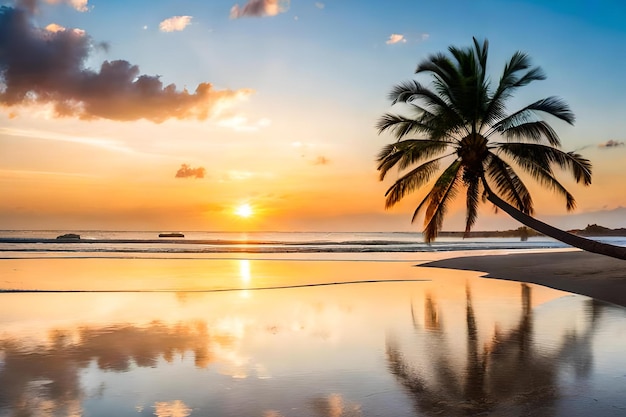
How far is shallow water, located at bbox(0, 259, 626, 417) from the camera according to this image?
557cm

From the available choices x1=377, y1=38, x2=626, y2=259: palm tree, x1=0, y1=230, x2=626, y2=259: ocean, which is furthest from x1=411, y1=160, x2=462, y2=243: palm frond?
x1=0, y1=230, x2=626, y2=259: ocean

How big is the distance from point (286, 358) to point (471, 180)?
11687 millimetres

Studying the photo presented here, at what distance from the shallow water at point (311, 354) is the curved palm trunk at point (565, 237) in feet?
4.52

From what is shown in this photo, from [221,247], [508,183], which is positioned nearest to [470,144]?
[508,183]

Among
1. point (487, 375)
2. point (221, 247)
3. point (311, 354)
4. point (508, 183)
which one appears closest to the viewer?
point (487, 375)

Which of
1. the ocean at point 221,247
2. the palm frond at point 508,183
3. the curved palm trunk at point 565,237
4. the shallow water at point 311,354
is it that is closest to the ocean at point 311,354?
the shallow water at point 311,354

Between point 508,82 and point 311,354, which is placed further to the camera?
point 508,82

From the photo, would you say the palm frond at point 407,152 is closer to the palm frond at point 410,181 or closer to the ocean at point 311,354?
the palm frond at point 410,181

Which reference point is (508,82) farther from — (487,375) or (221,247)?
(221,247)

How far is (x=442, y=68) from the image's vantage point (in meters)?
19.6

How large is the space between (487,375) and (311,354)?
248cm

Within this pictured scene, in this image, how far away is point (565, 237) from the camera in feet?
49.9

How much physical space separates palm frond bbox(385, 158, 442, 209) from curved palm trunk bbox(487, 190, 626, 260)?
120 inches

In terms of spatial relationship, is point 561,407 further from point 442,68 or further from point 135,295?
point 442,68
